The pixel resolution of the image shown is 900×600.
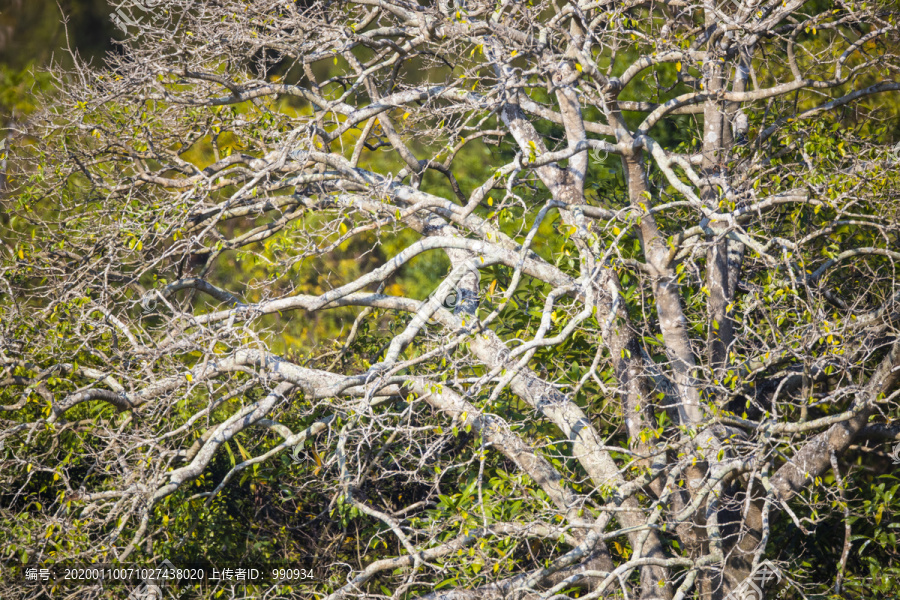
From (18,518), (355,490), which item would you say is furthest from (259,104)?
(18,518)

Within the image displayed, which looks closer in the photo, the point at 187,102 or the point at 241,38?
the point at 241,38

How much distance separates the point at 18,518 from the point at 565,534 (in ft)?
11.5

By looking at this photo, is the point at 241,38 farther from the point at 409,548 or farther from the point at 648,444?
the point at 648,444

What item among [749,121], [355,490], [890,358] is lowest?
[355,490]

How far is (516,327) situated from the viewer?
18.4 feet

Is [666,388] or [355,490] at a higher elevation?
[666,388]

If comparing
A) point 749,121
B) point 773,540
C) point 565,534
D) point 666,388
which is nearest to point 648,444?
point 666,388

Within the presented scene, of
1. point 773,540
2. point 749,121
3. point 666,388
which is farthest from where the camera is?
point 749,121

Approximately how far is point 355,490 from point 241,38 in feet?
10.1

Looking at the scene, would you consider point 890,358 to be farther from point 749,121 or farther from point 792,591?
point 749,121

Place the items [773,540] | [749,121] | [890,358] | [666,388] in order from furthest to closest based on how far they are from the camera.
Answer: [749,121] < [773,540] < [666,388] < [890,358]

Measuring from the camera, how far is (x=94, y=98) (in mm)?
5070

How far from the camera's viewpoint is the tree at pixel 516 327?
162 inches

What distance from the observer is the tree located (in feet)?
13.5
